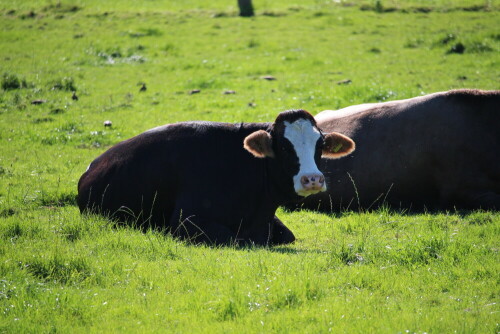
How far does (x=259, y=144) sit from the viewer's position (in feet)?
33.0

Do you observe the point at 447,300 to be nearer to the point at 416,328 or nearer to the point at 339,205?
the point at 416,328

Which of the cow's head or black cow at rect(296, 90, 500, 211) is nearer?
the cow's head

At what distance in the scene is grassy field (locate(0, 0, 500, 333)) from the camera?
22.3 feet

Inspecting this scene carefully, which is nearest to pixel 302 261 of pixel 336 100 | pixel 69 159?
pixel 69 159

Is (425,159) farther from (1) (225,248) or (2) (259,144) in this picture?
(1) (225,248)

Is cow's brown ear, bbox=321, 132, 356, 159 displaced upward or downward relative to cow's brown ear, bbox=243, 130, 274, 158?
downward

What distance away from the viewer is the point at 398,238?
9.55m

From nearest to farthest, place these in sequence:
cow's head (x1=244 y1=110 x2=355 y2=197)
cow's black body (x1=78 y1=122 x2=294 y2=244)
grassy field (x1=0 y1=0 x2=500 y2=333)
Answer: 1. grassy field (x1=0 y1=0 x2=500 y2=333)
2. cow's head (x1=244 y1=110 x2=355 y2=197)
3. cow's black body (x1=78 y1=122 x2=294 y2=244)

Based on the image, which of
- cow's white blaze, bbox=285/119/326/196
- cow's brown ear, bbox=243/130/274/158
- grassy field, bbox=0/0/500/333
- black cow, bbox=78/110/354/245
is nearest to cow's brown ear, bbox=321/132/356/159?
→ black cow, bbox=78/110/354/245

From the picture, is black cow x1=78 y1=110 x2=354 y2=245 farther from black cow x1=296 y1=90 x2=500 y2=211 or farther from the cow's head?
black cow x1=296 y1=90 x2=500 y2=211

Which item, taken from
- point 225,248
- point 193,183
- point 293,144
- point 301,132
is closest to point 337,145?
point 301,132

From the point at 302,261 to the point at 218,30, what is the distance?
2850 cm

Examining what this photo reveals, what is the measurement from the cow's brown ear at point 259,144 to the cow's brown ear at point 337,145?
85 centimetres

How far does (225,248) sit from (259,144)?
1.70m
